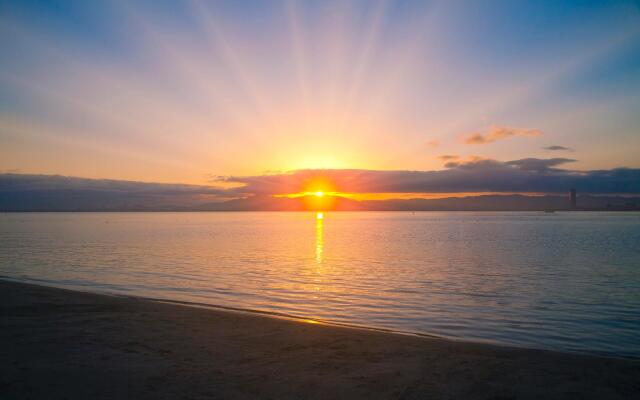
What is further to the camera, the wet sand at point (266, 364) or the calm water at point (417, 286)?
the calm water at point (417, 286)

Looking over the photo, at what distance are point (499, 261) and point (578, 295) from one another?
17.3 m

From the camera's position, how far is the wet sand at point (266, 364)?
8656mm

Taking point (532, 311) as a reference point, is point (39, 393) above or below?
above

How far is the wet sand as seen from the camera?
8.66 metres

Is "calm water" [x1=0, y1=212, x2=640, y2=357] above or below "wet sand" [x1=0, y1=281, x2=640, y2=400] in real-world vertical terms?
below

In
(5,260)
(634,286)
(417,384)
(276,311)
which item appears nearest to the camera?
(417,384)

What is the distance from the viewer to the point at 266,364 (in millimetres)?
10398

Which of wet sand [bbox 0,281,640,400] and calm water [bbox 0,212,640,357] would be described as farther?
calm water [bbox 0,212,640,357]

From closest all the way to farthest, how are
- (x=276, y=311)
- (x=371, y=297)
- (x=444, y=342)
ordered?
(x=444, y=342), (x=276, y=311), (x=371, y=297)

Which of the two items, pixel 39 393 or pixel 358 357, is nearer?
pixel 39 393

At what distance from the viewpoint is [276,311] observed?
1958 cm

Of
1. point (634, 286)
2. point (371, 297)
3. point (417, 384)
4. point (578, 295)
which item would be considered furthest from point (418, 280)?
point (417, 384)

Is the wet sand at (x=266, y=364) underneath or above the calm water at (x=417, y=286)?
above

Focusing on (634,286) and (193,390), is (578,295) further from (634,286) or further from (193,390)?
(193,390)
